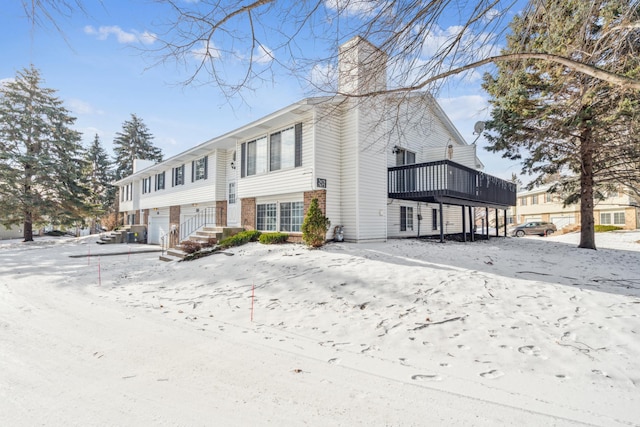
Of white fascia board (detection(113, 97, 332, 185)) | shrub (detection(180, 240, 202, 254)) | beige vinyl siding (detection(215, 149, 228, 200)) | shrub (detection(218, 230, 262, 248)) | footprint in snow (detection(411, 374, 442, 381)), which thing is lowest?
footprint in snow (detection(411, 374, 442, 381))

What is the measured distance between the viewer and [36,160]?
2167cm

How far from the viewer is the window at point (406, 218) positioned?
14.5 metres

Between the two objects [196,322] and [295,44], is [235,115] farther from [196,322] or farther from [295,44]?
[196,322]

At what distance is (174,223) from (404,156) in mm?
14881

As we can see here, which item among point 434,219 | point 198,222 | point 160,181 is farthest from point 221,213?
point 434,219

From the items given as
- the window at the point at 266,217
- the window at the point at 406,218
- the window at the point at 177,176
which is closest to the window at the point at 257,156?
the window at the point at 266,217

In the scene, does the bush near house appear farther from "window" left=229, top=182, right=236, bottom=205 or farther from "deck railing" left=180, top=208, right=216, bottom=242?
"deck railing" left=180, top=208, right=216, bottom=242

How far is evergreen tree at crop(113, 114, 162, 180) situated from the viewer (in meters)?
42.0

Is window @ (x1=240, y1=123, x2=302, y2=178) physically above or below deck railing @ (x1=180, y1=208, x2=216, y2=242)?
above

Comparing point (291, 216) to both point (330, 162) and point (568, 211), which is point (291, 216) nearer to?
point (330, 162)

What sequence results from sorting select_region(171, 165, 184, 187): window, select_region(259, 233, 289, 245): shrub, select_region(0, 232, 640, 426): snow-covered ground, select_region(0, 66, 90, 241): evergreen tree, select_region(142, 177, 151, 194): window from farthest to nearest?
select_region(142, 177, 151, 194): window → select_region(0, 66, 90, 241): evergreen tree → select_region(171, 165, 184, 187): window → select_region(259, 233, 289, 245): shrub → select_region(0, 232, 640, 426): snow-covered ground

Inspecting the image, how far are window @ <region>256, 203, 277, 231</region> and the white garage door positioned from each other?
11.2 m

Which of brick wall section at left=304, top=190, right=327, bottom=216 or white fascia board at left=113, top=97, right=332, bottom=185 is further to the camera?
brick wall section at left=304, top=190, right=327, bottom=216

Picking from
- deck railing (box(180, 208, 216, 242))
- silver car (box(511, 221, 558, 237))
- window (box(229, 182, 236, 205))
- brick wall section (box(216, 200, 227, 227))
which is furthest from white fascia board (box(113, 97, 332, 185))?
silver car (box(511, 221, 558, 237))
